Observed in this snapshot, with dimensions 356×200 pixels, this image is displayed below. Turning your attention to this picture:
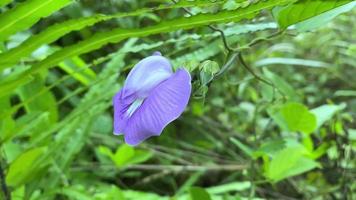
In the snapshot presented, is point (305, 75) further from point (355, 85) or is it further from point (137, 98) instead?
point (137, 98)

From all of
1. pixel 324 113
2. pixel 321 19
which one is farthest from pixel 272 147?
pixel 321 19

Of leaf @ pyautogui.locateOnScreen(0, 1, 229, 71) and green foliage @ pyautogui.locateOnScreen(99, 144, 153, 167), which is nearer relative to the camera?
leaf @ pyautogui.locateOnScreen(0, 1, 229, 71)

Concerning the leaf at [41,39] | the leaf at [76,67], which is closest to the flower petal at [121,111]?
the leaf at [41,39]

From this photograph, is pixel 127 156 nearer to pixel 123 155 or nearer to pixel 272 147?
pixel 123 155

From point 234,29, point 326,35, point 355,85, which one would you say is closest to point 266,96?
point 234,29

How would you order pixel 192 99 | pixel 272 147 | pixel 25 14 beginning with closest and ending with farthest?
pixel 25 14 < pixel 272 147 < pixel 192 99

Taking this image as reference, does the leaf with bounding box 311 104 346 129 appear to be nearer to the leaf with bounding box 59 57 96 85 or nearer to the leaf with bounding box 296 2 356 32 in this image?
the leaf with bounding box 296 2 356 32

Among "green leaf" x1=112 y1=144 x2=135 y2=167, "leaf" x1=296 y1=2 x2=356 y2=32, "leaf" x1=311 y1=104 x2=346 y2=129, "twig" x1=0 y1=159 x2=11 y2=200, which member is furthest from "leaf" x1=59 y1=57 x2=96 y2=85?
"leaf" x1=296 y1=2 x2=356 y2=32

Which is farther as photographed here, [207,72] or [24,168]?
[24,168]
